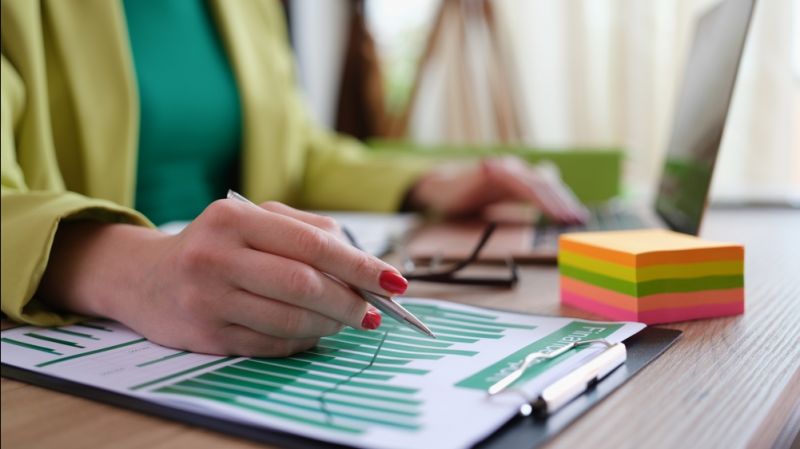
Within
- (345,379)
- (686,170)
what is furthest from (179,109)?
(345,379)

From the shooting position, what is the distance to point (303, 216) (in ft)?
1.78

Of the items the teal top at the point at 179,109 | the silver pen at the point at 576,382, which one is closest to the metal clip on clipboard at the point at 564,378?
the silver pen at the point at 576,382

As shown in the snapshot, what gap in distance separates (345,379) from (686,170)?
607 millimetres

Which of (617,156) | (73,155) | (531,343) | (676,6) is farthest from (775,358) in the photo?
(676,6)

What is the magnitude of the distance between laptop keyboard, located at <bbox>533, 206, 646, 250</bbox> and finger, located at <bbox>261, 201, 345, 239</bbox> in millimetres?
366

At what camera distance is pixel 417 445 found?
1.07ft

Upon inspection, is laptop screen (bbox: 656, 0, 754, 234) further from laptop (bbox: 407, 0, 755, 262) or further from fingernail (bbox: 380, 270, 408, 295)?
fingernail (bbox: 380, 270, 408, 295)

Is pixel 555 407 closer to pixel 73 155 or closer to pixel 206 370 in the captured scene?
pixel 206 370

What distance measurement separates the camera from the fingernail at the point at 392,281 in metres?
0.46

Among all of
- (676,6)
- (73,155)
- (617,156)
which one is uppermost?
(676,6)

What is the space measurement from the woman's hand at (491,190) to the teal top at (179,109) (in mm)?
328

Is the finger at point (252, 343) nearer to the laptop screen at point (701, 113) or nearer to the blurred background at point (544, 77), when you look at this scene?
the laptop screen at point (701, 113)

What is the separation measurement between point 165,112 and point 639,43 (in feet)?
4.17

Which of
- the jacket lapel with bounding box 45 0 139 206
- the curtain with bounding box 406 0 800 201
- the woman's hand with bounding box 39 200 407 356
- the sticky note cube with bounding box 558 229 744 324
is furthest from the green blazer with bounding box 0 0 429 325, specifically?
the curtain with bounding box 406 0 800 201
